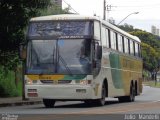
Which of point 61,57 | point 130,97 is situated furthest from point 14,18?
point 130,97

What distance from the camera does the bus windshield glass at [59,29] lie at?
76.1ft

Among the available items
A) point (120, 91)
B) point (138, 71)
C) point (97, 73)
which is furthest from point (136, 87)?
point (97, 73)

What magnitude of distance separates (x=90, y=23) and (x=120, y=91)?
641 centimetres

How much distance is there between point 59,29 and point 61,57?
4.50 feet

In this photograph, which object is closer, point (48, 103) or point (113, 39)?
point (48, 103)

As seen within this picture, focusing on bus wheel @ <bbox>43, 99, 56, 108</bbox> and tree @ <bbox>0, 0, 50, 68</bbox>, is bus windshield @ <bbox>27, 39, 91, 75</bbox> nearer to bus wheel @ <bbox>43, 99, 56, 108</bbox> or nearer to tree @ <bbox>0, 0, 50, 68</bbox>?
bus wheel @ <bbox>43, 99, 56, 108</bbox>

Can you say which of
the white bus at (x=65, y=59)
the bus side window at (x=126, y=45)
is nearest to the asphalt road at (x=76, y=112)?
the white bus at (x=65, y=59)

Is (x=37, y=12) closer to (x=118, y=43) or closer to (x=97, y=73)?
(x=118, y=43)

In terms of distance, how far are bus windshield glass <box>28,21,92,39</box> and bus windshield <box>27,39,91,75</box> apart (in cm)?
34

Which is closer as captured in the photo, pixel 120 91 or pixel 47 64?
pixel 47 64

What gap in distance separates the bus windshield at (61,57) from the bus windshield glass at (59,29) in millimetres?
338

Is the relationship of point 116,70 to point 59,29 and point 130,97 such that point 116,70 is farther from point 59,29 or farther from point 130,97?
point 59,29

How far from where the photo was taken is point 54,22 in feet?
77.8

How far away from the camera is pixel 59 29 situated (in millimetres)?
23469
